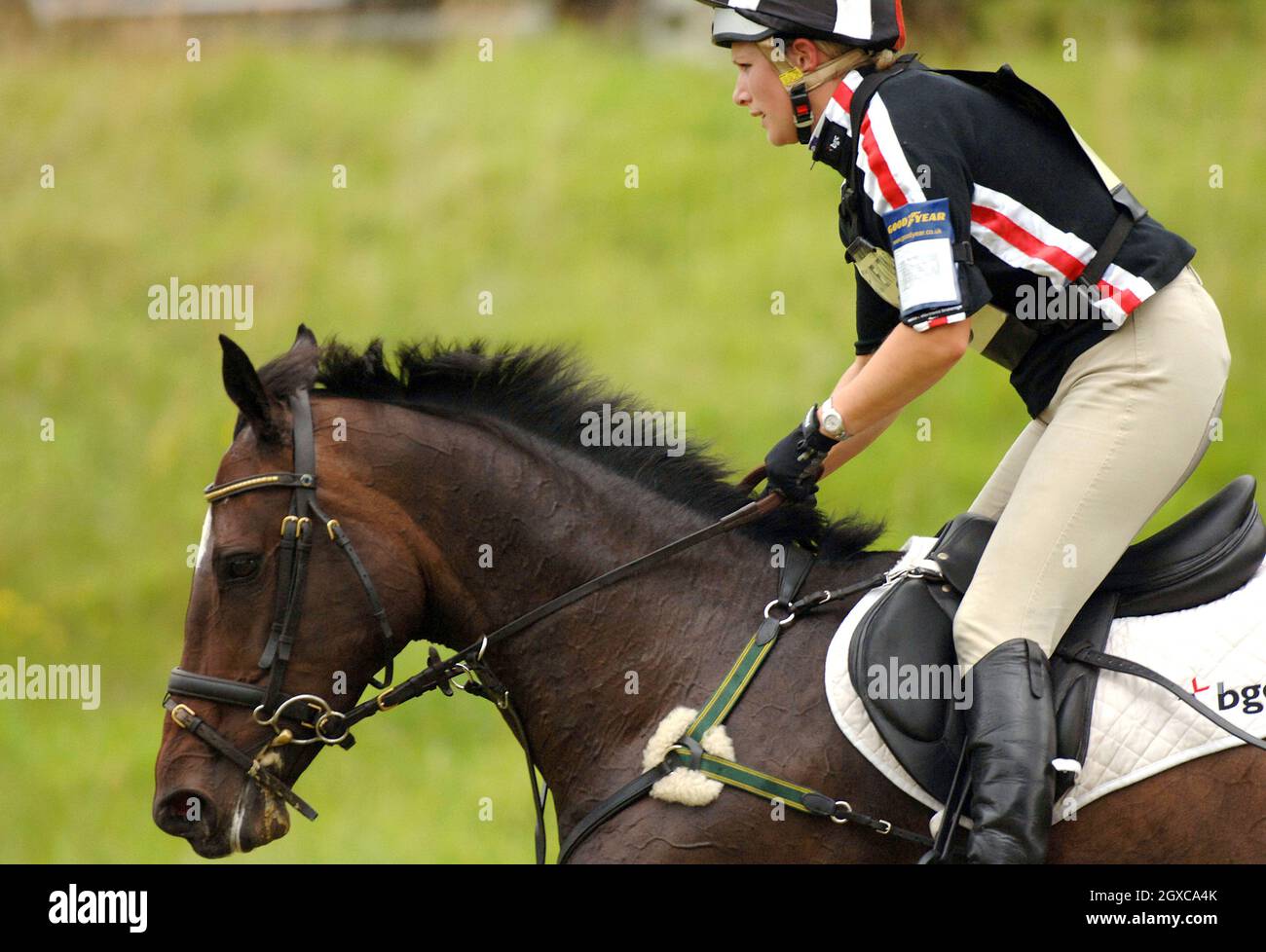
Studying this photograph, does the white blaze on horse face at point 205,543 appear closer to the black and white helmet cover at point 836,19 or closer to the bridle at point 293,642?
the bridle at point 293,642

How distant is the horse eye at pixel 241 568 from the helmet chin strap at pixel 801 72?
1.89 meters

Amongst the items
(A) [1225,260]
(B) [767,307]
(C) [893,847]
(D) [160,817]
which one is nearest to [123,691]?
(B) [767,307]

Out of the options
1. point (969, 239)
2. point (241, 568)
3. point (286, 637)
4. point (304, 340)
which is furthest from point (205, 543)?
point (969, 239)

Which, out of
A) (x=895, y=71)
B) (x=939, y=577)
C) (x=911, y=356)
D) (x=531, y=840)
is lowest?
(x=531, y=840)

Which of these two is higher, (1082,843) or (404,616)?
(404,616)

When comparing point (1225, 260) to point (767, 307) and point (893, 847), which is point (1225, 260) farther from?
point (893, 847)

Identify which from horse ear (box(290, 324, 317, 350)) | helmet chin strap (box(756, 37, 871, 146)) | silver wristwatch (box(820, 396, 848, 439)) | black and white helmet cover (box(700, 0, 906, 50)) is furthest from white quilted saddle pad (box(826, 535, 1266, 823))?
horse ear (box(290, 324, 317, 350))

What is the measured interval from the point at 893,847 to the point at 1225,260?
36.7ft

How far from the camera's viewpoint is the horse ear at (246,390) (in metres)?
3.79

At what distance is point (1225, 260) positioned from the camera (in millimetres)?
13312

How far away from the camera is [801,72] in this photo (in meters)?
3.91

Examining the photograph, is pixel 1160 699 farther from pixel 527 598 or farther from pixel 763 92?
pixel 763 92

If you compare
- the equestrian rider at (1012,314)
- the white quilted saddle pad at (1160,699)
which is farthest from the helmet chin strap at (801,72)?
the white quilted saddle pad at (1160,699)

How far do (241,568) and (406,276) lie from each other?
10.6m
